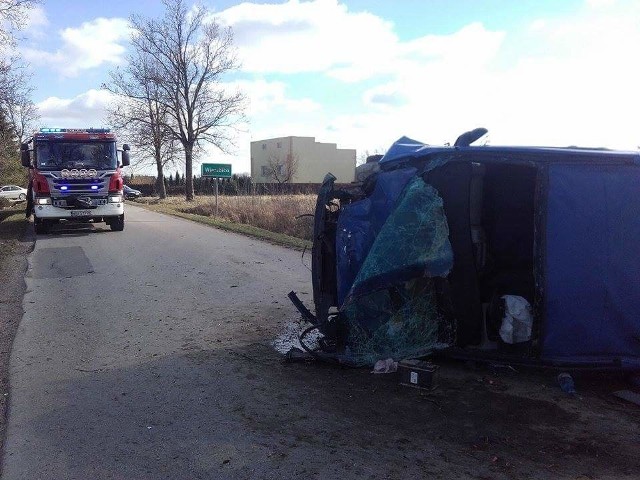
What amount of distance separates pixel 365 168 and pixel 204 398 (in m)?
3.07

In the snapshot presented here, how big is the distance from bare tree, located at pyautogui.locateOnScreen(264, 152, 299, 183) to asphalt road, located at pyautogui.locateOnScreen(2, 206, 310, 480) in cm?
5965

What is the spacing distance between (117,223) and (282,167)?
5620 centimetres

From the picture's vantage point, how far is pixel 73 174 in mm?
17031

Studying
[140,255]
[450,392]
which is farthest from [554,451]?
[140,255]

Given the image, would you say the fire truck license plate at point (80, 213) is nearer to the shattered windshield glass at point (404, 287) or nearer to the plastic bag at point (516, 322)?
the shattered windshield glass at point (404, 287)

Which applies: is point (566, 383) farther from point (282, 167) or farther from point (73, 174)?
point (282, 167)

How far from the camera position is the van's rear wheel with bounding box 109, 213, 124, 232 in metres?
18.4

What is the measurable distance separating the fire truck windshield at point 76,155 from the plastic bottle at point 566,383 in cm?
1573

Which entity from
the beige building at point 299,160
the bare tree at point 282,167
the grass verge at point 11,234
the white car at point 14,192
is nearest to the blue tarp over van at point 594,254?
the grass verge at point 11,234

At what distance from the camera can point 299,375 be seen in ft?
17.8

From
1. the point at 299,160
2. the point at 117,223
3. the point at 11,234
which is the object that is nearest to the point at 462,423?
the point at 117,223

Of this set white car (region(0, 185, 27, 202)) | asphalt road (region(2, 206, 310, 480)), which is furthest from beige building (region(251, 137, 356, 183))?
asphalt road (region(2, 206, 310, 480))

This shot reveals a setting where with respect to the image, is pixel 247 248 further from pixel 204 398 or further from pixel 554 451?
pixel 554 451

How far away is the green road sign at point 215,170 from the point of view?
85.4 ft
